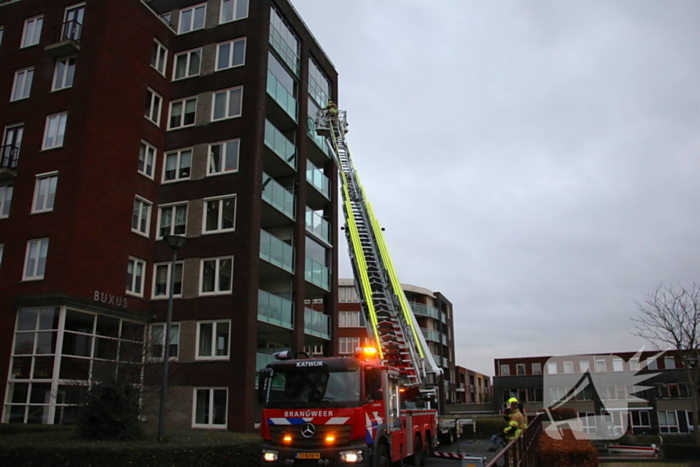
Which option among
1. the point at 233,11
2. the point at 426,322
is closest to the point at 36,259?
the point at 233,11

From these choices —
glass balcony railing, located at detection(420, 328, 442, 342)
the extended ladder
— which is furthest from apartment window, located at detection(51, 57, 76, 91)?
glass balcony railing, located at detection(420, 328, 442, 342)

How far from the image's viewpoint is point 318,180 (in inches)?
1174

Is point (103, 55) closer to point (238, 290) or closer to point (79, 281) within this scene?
point (79, 281)

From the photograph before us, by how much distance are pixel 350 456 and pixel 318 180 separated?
797 inches

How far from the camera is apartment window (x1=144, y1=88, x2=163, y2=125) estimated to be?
1000 inches

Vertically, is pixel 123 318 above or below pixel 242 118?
below

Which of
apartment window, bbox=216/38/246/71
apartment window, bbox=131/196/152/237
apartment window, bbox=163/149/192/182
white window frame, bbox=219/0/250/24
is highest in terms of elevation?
white window frame, bbox=219/0/250/24

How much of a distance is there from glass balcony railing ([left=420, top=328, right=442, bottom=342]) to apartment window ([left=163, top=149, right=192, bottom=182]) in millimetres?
45426

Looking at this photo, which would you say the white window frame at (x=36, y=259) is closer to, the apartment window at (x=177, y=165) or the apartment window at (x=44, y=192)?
the apartment window at (x=44, y=192)

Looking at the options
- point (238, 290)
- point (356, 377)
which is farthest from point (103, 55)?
point (356, 377)

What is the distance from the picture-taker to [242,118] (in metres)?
24.4

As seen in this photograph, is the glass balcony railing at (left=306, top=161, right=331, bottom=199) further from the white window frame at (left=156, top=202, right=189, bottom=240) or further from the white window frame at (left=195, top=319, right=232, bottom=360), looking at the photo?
the white window frame at (left=195, top=319, right=232, bottom=360)

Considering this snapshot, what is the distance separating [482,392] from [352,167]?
301 ft

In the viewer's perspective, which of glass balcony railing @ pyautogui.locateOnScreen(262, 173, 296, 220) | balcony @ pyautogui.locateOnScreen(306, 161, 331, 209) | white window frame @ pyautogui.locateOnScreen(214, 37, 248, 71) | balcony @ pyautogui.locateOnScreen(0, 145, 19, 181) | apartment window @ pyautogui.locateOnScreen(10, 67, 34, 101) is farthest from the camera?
balcony @ pyautogui.locateOnScreen(306, 161, 331, 209)
